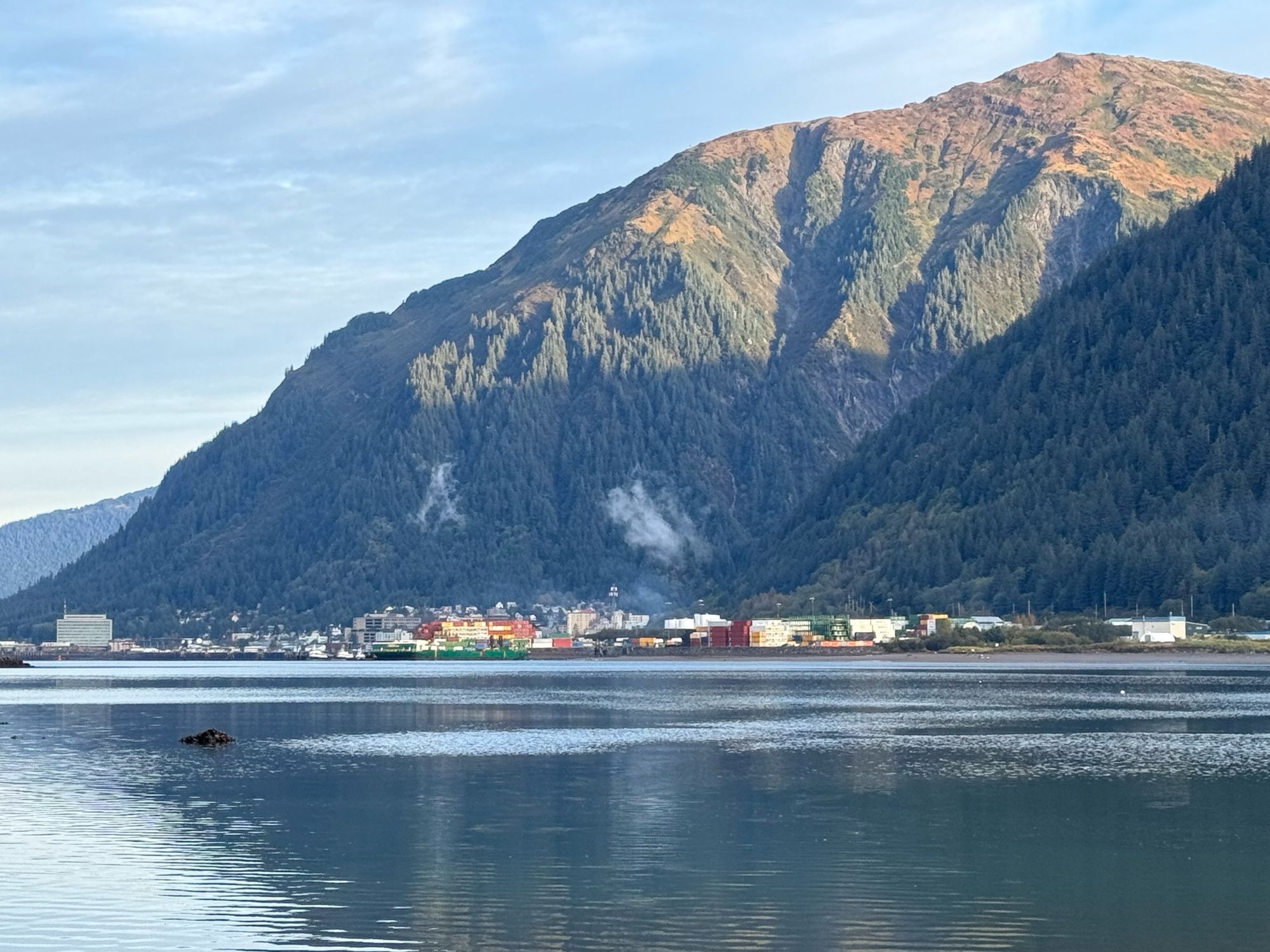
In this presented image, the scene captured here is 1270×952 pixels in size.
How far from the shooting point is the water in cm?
5116

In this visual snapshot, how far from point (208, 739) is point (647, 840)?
183ft

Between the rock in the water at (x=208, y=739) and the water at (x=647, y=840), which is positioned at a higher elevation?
the rock in the water at (x=208, y=739)

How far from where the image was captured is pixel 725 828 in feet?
232

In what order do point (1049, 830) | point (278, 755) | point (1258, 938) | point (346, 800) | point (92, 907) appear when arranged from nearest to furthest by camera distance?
1. point (1258, 938)
2. point (92, 907)
3. point (1049, 830)
4. point (346, 800)
5. point (278, 755)

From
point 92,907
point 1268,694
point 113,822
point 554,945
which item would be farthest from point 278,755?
point 1268,694

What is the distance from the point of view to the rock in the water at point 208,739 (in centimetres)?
11675

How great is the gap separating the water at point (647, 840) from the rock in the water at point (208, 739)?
205 centimetres

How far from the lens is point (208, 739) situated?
11750 centimetres

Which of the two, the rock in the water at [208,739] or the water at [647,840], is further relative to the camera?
the rock in the water at [208,739]

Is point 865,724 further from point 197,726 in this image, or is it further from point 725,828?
point 725,828

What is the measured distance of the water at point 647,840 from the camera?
168ft

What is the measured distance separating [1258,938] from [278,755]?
68.5m

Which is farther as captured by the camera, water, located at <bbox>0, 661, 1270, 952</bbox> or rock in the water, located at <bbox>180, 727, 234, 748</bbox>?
rock in the water, located at <bbox>180, 727, 234, 748</bbox>

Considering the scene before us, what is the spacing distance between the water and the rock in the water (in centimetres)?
205
